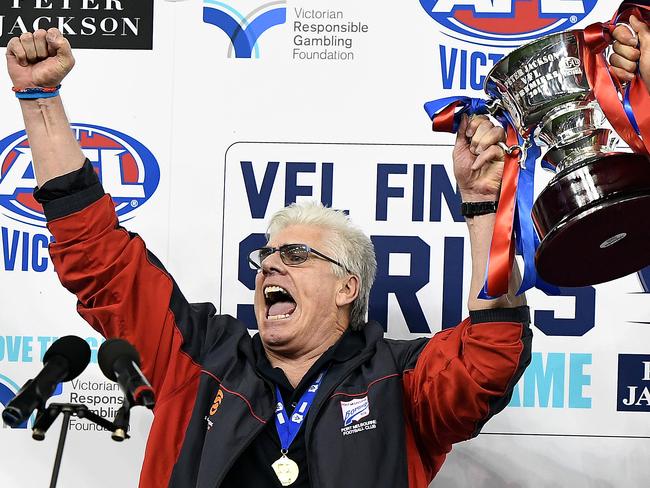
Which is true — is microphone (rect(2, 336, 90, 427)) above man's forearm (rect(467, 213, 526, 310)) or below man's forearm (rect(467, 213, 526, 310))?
below

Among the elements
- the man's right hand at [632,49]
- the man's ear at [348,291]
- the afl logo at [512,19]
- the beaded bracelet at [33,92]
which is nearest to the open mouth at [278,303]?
the man's ear at [348,291]

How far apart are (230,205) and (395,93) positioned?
1.61ft

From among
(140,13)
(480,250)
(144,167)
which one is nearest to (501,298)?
(480,250)

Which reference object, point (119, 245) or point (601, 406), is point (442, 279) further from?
point (119, 245)

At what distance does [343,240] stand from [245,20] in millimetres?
638

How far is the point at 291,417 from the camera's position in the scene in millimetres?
2133

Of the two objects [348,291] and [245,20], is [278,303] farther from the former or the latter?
[245,20]

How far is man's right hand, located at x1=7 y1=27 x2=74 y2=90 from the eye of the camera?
2.00 m

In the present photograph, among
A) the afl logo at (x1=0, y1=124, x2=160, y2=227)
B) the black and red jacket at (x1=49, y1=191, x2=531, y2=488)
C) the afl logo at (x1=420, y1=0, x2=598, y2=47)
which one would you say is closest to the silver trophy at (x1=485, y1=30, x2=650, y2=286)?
the black and red jacket at (x1=49, y1=191, x2=531, y2=488)

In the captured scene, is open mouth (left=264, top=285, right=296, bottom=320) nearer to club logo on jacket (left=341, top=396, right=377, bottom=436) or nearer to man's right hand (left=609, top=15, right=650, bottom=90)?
club logo on jacket (left=341, top=396, right=377, bottom=436)

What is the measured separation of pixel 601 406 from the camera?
2.44 meters

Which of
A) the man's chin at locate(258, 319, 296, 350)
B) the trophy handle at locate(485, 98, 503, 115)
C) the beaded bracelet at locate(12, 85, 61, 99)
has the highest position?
the beaded bracelet at locate(12, 85, 61, 99)

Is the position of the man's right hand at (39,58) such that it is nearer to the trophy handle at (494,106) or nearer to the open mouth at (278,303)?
the open mouth at (278,303)

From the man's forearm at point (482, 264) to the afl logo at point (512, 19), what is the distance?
2.31 ft
